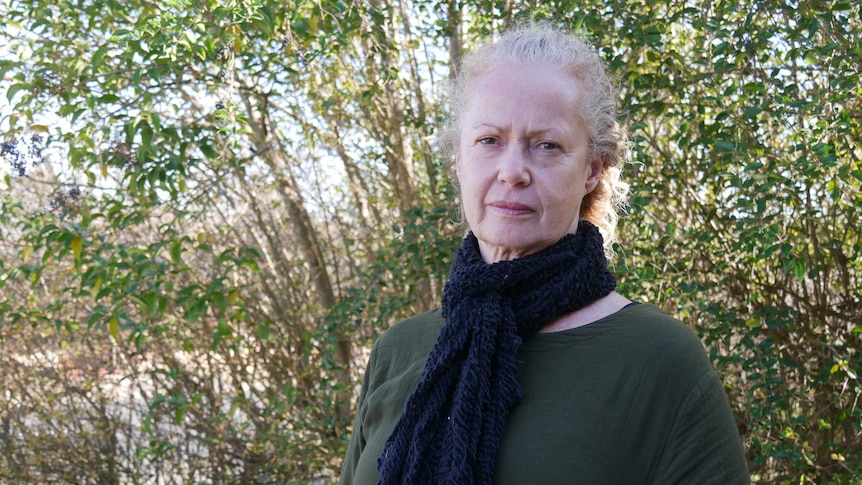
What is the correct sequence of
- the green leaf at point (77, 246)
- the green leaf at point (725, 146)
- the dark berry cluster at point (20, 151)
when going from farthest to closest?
the dark berry cluster at point (20, 151), the green leaf at point (77, 246), the green leaf at point (725, 146)

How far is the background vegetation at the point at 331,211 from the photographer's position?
117 inches

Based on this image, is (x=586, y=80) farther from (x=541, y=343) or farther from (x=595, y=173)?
(x=541, y=343)

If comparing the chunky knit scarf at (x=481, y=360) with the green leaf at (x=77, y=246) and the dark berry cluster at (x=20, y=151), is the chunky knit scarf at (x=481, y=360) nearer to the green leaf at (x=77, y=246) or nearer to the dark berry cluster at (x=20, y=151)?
the green leaf at (x=77, y=246)

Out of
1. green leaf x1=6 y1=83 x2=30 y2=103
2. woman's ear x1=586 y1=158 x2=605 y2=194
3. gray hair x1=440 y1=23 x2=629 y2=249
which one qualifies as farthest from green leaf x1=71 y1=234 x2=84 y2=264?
woman's ear x1=586 y1=158 x2=605 y2=194

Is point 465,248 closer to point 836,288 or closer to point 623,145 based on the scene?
point 623,145

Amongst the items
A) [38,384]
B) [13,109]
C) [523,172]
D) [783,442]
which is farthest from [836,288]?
[38,384]

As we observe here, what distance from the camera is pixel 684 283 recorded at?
3.12 m

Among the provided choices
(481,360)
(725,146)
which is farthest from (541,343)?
(725,146)

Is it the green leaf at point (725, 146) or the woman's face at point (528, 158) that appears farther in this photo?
the green leaf at point (725, 146)

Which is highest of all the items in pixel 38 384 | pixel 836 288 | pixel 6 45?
pixel 6 45

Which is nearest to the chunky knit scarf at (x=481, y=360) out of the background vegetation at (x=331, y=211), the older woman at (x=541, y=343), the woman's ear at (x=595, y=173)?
the older woman at (x=541, y=343)

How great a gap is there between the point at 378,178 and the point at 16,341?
269 centimetres

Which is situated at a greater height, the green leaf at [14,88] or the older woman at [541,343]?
the green leaf at [14,88]

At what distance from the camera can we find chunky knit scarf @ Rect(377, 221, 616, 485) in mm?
1443
